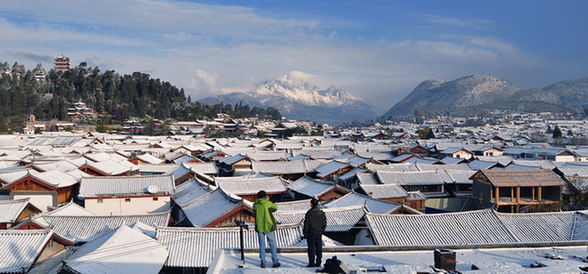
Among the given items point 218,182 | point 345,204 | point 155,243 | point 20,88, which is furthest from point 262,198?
point 20,88

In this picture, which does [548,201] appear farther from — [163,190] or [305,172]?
[163,190]

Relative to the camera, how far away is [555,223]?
14.7 meters

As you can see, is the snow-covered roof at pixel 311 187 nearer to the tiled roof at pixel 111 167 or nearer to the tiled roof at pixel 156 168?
the tiled roof at pixel 111 167

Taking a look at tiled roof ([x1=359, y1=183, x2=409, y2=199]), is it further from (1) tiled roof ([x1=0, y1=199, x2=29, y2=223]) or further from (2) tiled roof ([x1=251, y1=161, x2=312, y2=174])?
(1) tiled roof ([x1=0, y1=199, x2=29, y2=223])

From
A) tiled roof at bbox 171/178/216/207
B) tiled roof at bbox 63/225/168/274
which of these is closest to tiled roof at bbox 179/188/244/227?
tiled roof at bbox 171/178/216/207

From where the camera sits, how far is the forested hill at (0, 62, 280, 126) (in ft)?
309

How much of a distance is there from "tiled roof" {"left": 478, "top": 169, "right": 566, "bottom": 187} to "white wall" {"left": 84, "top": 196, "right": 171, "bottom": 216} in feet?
56.3

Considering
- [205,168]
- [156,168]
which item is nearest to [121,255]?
[205,168]

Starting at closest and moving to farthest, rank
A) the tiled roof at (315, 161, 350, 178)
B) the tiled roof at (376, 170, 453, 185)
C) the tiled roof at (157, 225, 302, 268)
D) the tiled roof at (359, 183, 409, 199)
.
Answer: the tiled roof at (157, 225, 302, 268)
the tiled roof at (359, 183, 409, 199)
the tiled roof at (376, 170, 453, 185)
the tiled roof at (315, 161, 350, 178)

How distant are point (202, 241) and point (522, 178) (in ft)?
56.6

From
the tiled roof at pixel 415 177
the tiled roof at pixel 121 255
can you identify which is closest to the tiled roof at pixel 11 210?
the tiled roof at pixel 121 255

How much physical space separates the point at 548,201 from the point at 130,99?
10344 cm

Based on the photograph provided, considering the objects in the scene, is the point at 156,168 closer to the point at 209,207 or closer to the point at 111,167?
the point at 111,167

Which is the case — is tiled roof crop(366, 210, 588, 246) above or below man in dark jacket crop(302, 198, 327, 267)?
below
